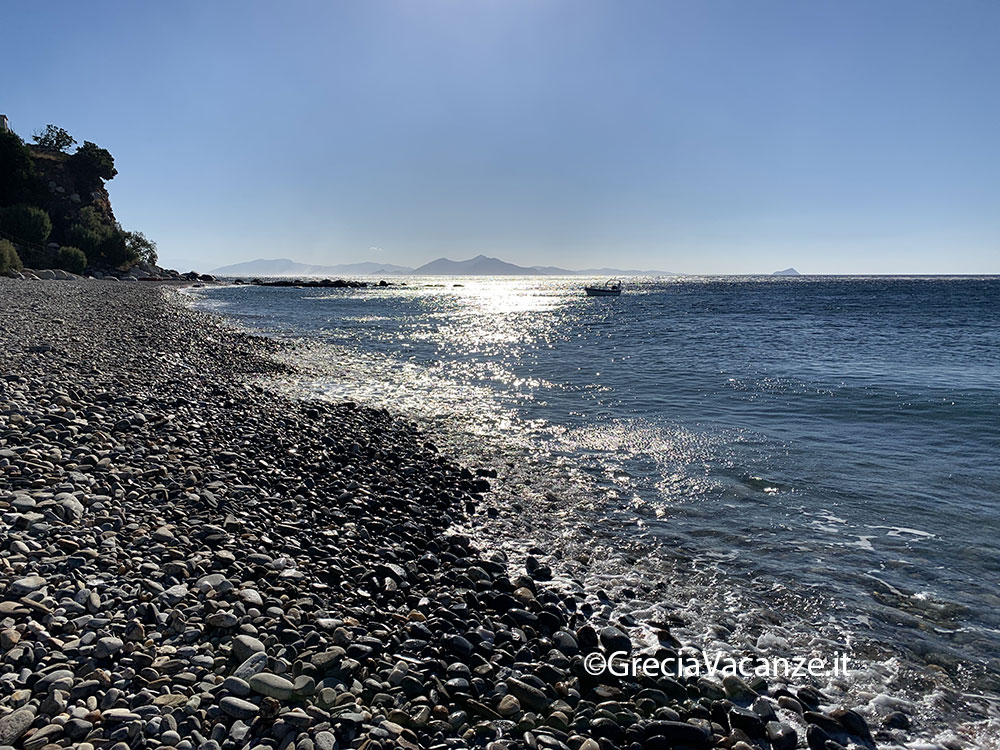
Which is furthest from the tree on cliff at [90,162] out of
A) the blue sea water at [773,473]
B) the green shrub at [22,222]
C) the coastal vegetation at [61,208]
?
the blue sea water at [773,473]

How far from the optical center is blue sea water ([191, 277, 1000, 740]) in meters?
6.59

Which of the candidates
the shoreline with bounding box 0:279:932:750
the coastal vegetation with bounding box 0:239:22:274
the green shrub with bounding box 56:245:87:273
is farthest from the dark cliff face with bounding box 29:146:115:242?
the shoreline with bounding box 0:279:932:750

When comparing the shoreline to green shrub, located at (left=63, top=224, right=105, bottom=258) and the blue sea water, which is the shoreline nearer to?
the blue sea water

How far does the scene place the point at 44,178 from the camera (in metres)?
81.1

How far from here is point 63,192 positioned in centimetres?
8356

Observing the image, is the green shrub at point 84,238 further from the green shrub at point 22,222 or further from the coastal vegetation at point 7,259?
the coastal vegetation at point 7,259

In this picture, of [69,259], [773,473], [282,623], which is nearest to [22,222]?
[69,259]

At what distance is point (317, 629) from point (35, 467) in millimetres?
5411

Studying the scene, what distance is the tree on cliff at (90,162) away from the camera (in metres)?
87.6

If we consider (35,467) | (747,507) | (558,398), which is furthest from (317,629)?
(558,398)

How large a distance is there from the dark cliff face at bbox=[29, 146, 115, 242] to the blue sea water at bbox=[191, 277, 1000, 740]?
3244 inches

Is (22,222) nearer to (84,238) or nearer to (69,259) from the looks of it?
(69,259)

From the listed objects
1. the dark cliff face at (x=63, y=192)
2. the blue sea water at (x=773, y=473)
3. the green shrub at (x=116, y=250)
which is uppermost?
the dark cliff face at (x=63, y=192)

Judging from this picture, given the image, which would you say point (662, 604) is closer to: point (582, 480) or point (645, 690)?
point (645, 690)
